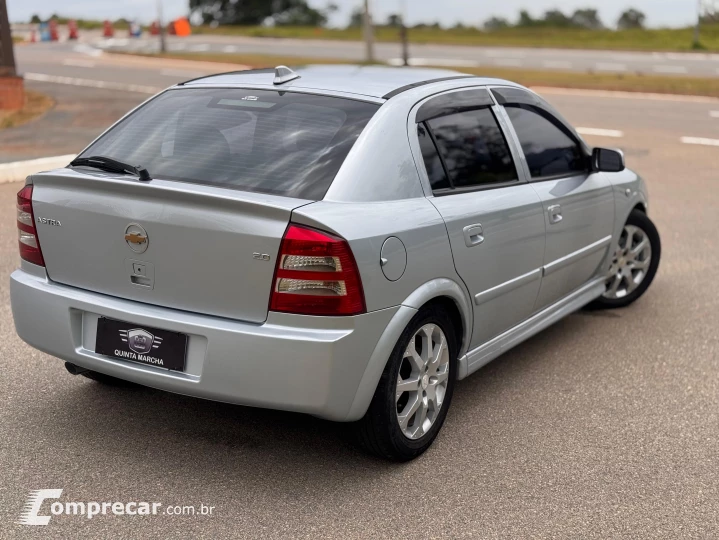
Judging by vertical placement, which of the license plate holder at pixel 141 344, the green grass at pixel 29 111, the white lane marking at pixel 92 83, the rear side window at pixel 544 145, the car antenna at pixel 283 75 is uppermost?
the car antenna at pixel 283 75

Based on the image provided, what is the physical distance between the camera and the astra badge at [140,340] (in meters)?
3.56

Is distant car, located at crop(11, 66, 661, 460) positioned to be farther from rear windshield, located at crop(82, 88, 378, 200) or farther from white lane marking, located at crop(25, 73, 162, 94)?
white lane marking, located at crop(25, 73, 162, 94)

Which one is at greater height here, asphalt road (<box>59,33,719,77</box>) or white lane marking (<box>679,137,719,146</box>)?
white lane marking (<box>679,137,719,146</box>)

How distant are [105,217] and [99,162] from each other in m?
0.37

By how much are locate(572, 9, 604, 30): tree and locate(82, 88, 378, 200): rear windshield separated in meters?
54.9

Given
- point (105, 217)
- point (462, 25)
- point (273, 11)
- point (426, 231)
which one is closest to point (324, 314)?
point (426, 231)

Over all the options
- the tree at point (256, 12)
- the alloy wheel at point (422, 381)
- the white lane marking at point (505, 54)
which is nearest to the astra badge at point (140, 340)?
the alloy wheel at point (422, 381)

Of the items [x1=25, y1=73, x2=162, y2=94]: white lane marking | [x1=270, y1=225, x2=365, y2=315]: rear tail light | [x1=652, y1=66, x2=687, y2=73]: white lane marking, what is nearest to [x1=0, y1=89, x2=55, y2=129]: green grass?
[x1=25, y1=73, x2=162, y2=94]: white lane marking

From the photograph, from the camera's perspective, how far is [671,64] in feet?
106

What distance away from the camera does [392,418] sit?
373 cm

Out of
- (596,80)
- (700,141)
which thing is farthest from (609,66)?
(700,141)

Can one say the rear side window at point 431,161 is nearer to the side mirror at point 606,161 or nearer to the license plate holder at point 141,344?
the license plate holder at point 141,344

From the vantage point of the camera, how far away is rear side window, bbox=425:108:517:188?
4234 mm

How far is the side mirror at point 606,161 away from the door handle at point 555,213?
62cm
